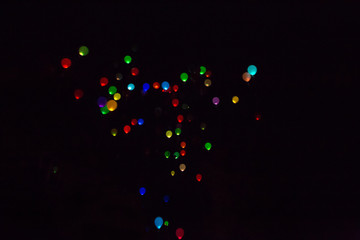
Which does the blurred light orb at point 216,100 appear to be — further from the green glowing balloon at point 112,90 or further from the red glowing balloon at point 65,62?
the red glowing balloon at point 65,62

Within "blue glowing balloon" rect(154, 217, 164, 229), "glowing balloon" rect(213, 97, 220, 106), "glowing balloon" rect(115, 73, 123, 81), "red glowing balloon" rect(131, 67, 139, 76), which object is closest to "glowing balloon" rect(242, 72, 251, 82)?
"glowing balloon" rect(213, 97, 220, 106)

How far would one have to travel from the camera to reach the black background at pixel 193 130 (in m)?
2.36

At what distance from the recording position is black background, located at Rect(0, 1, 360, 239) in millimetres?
2355

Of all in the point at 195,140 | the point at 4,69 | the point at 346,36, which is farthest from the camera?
the point at 346,36

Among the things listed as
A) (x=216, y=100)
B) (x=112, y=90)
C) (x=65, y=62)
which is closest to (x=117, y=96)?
(x=112, y=90)

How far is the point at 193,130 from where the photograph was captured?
2.51 meters

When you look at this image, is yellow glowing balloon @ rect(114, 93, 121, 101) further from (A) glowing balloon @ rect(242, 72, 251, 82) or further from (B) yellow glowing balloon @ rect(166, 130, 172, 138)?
(A) glowing balloon @ rect(242, 72, 251, 82)

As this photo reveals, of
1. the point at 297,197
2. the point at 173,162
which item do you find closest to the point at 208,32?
the point at 173,162

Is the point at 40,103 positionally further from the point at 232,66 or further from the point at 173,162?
the point at 232,66

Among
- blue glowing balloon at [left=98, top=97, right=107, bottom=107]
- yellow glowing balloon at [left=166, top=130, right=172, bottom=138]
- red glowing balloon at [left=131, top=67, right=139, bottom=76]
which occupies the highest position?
red glowing balloon at [left=131, top=67, right=139, bottom=76]

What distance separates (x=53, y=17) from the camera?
2379 mm

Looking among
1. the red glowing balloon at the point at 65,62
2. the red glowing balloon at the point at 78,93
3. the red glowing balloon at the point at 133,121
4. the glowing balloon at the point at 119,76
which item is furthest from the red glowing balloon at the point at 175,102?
the red glowing balloon at the point at 65,62

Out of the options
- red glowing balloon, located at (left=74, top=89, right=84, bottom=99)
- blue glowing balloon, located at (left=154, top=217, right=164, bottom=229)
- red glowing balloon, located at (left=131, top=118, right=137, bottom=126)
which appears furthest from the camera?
red glowing balloon, located at (left=131, top=118, right=137, bottom=126)

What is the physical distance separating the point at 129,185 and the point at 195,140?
2.06ft
